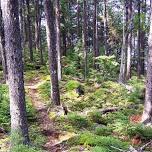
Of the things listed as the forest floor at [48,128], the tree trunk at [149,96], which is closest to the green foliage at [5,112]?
the forest floor at [48,128]

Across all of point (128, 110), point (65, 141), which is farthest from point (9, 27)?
point (128, 110)

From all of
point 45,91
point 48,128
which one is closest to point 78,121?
point 48,128

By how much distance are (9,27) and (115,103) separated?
31.4 ft

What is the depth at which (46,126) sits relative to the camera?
12297 mm

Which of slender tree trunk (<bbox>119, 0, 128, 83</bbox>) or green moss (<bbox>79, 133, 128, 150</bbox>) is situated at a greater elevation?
slender tree trunk (<bbox>119, 0, 128, 83</bbox>)

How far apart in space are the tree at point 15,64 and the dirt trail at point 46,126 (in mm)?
1165

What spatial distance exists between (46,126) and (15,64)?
14.1 ft

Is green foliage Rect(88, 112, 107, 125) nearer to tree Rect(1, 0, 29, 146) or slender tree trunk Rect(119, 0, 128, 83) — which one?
tree Rect(1, 0, 29, 146)

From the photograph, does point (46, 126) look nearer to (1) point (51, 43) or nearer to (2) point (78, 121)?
(2) point (78, 121)

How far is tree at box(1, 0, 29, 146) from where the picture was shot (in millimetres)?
8500

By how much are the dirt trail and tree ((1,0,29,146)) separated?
1.16 m

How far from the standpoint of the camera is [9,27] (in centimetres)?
852

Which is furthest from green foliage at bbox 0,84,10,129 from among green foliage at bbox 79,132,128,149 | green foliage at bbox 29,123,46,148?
green foliage at bbox 79,132,128,149

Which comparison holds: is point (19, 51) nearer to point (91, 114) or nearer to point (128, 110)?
point (91, 114)
